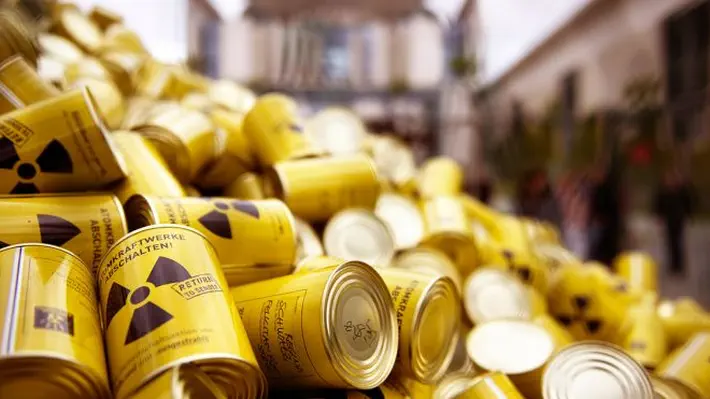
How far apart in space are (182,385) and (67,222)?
0.55 meters

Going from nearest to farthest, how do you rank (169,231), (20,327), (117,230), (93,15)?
(20,327)
(169,231)
(117,230)
(93,15)

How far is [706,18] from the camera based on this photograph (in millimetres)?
4574

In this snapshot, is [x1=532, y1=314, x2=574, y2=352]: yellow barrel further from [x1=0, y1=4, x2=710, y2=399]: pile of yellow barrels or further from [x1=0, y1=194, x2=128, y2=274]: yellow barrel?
[x1=0, y1=194, x2=128, y2=274]: yellow barrel

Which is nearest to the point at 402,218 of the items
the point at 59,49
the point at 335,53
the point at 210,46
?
the point at 59,49

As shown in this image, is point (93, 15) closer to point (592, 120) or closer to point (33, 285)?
point (33, 285)

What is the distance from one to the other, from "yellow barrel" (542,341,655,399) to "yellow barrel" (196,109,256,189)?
1.26 metres

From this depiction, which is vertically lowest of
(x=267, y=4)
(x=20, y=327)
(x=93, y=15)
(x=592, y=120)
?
(x=20, y=327)

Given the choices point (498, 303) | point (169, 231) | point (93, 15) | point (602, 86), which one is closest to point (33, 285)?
point (169, 231)

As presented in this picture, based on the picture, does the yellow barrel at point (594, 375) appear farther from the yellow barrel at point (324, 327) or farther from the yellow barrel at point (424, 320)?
the yellow barrel at point (324, 327)

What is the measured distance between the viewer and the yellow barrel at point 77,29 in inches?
115

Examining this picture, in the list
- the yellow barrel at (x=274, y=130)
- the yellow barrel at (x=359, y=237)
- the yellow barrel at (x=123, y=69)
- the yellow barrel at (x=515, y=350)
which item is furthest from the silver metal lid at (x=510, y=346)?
the yellow barrel at (x=123, y=69)

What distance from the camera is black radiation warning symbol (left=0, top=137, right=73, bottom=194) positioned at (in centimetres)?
126

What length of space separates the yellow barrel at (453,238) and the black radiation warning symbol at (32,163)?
4.24 feet

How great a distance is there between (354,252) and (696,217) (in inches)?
147
